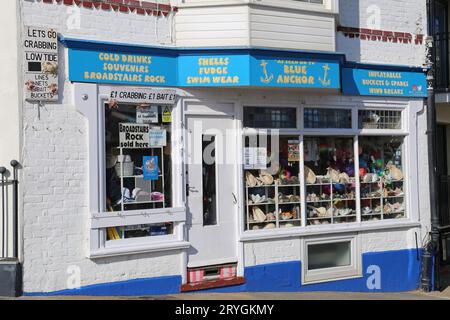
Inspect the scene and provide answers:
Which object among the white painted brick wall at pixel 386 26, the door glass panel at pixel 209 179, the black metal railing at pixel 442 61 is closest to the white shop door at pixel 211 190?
the door glass panel at pixel 209 179

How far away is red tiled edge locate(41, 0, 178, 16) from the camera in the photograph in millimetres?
7469

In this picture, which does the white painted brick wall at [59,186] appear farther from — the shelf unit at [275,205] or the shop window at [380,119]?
the shop window at [380,119]

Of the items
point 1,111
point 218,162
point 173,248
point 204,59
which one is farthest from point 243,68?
point 1,111

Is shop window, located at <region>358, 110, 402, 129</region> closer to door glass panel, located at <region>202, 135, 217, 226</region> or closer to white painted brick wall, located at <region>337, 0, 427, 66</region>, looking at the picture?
white painted brick wall, located at <region>337, 0, 427, 66</region>

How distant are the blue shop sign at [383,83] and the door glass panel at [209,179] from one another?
7.87 feet

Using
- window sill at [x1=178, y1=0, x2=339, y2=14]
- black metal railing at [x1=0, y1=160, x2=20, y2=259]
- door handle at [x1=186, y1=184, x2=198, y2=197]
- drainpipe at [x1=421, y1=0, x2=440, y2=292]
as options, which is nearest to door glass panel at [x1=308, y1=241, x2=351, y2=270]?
drainpipe at [x1=421, y1=0, x2=440, y2=292]

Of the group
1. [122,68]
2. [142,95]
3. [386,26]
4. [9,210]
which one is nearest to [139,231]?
[9,210]

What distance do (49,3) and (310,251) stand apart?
508 cm

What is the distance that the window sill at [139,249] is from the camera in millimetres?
7395

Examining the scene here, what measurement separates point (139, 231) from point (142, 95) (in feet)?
5.84

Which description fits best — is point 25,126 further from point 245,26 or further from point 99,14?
point 245,26

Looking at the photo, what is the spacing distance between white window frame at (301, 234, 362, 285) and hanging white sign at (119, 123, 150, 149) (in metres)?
2.86

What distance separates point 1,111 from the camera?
718 centimetres

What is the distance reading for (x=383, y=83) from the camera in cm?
973
